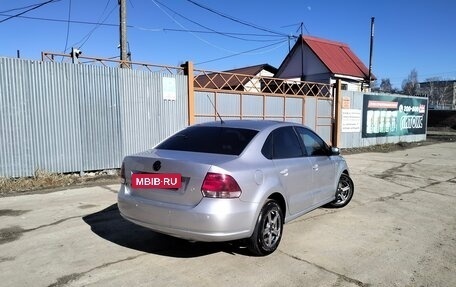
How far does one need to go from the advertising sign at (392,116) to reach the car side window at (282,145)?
16096mm

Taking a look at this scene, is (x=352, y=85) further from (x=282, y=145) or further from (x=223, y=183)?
(x=223, y=183)

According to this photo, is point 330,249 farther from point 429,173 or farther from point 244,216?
point 429,173

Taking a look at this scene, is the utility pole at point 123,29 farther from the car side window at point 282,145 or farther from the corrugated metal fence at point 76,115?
the car side window at point 282,145

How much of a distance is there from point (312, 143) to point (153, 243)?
2.78m

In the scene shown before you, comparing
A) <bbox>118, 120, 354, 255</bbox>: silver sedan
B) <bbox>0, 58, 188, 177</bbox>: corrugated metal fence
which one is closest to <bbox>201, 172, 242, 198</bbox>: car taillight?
<bbox>118, 120, 354, 255</bbox>: silver sedan

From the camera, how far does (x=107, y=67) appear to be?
10.4 m

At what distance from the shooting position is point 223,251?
4871 millimetres

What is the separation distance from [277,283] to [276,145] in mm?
1796

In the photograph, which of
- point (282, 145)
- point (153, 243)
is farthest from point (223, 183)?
point (153, 243)

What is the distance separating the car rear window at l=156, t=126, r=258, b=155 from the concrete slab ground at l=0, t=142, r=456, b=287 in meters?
1.24

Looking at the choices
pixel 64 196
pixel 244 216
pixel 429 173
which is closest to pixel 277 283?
pixel 244 216

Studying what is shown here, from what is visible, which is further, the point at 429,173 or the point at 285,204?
the point at 429,173

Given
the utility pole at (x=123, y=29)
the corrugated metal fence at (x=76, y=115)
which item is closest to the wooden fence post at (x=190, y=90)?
the corrugated metal fence at (x=76, y=115)

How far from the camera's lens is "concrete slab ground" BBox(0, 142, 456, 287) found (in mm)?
4125
